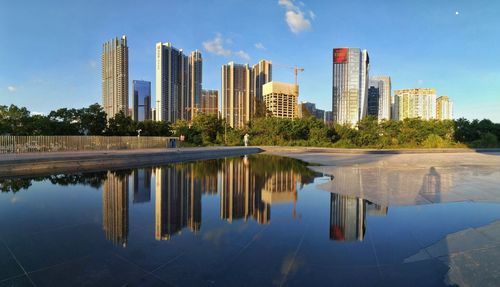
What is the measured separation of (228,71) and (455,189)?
255 ft

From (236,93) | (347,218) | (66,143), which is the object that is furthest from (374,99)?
(347,218)

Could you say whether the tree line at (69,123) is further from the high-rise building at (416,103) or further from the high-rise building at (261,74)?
the high-rise building at (416,103)

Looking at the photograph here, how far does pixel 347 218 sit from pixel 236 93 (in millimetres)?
78945

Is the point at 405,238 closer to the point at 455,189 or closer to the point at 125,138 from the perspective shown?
the point at 455,189

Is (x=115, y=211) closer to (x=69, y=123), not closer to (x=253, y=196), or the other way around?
(x=253, y=196)

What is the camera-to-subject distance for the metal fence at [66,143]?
2127cm

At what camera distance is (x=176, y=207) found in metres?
5.54

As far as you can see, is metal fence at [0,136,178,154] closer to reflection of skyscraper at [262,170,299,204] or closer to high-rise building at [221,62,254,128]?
reflection of skyscraper at [262,170,299,204]

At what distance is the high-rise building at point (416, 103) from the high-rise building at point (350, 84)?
38.7ft

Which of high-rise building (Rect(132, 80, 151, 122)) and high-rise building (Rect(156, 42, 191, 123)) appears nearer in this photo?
high-rise building (Rect(156, 42, 191, 123))

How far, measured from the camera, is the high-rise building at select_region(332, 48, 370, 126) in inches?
3142

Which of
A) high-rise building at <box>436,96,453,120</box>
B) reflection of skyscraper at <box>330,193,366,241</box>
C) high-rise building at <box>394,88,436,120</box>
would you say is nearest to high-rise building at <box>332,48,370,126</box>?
high-rise building at <box>394,88,436,120</box>

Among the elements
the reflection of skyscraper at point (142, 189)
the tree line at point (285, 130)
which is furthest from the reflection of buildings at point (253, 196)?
the tree line at point (285, 130)

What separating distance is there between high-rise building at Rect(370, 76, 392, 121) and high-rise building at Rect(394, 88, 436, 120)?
16.6 ft
